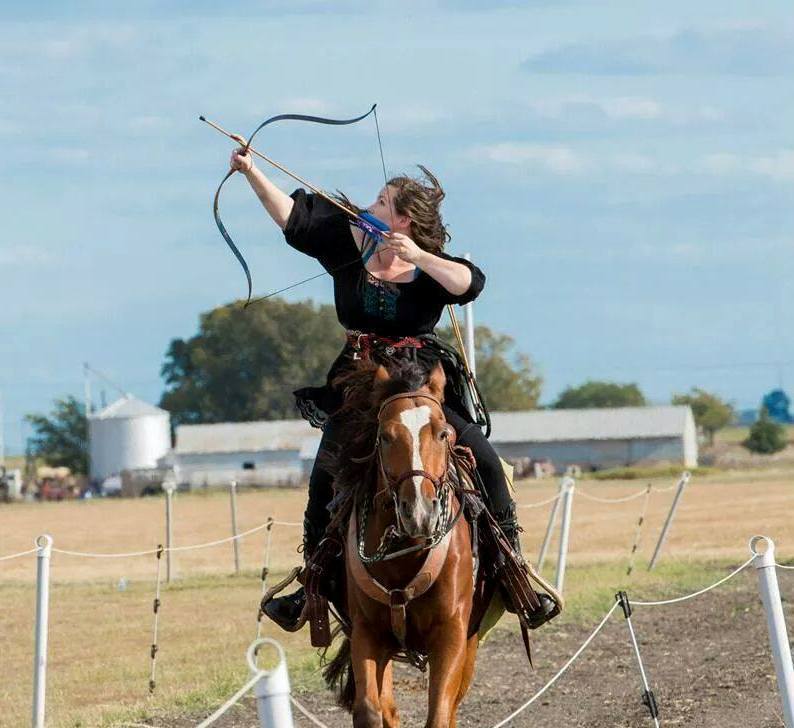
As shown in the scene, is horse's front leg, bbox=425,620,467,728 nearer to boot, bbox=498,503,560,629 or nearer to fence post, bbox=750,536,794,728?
boot, bbox=498,503,560,629

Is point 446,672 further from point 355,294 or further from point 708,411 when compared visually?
point 708,411

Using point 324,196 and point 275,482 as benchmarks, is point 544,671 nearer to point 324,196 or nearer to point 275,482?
point 324,196

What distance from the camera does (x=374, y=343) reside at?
26.2 ft

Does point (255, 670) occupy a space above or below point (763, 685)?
above

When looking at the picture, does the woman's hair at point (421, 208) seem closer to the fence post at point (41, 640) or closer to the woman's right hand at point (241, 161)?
the woman's right hand at point (241, 161)

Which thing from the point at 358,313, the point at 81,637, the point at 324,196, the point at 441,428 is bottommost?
the point at 81,637

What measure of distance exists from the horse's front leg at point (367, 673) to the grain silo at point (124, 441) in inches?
3723

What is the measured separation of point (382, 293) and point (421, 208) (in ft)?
1.64

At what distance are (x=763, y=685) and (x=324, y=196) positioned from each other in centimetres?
515

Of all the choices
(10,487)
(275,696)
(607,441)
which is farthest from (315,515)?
(607,441)

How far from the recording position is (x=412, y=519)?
22.3ft

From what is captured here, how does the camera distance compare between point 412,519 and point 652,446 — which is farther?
point 652,446

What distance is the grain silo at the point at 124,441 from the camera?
333ft

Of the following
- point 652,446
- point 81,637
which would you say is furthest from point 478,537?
point 652,446
